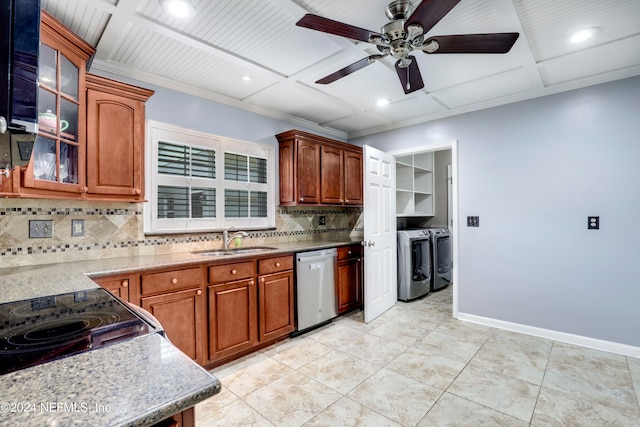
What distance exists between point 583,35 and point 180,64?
3031 millimetres

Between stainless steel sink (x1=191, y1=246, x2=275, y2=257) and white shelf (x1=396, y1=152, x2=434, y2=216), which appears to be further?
white shelf (x1=396, y1=152, x2=434, y2=216)

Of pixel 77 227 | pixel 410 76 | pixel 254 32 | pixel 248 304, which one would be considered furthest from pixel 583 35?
pixel 77 227

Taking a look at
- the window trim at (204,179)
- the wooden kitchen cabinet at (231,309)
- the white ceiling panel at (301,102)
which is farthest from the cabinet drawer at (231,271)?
the white ceiling panel at (301,102)

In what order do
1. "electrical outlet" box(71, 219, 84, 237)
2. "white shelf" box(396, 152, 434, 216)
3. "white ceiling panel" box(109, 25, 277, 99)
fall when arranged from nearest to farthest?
"white ceiling panel" box(109, 25, 277, 99), "electrical outlet" box(71, 219, 84, 237), "white shelf" box(396, 152, 434, 216)

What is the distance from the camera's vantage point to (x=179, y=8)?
71.2 inches

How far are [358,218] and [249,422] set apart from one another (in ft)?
11.0

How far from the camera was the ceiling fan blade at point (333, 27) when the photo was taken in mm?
1531

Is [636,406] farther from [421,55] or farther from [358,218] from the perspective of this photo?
[358,218]

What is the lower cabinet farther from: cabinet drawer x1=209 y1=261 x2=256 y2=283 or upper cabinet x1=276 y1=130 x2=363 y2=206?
upper cabinet x1=276 y1=130 x2=363 y2=206

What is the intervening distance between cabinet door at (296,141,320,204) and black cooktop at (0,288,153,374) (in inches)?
98.1

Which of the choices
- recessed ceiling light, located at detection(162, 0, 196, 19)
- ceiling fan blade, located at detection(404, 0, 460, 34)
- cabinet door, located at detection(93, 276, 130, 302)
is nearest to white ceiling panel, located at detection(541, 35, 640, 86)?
ceiling fan blade, located at detection(404, 0, 460, 34)

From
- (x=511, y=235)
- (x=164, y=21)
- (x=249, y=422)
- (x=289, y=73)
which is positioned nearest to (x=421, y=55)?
(x=289, y=73)

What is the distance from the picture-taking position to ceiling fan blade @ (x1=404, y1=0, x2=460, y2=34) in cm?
137

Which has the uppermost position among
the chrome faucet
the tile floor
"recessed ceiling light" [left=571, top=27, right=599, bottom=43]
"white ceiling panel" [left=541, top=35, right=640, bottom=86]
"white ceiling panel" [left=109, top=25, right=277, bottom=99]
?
"white ceiling panel" [left=109, top=25, right=277, bottom=99]
